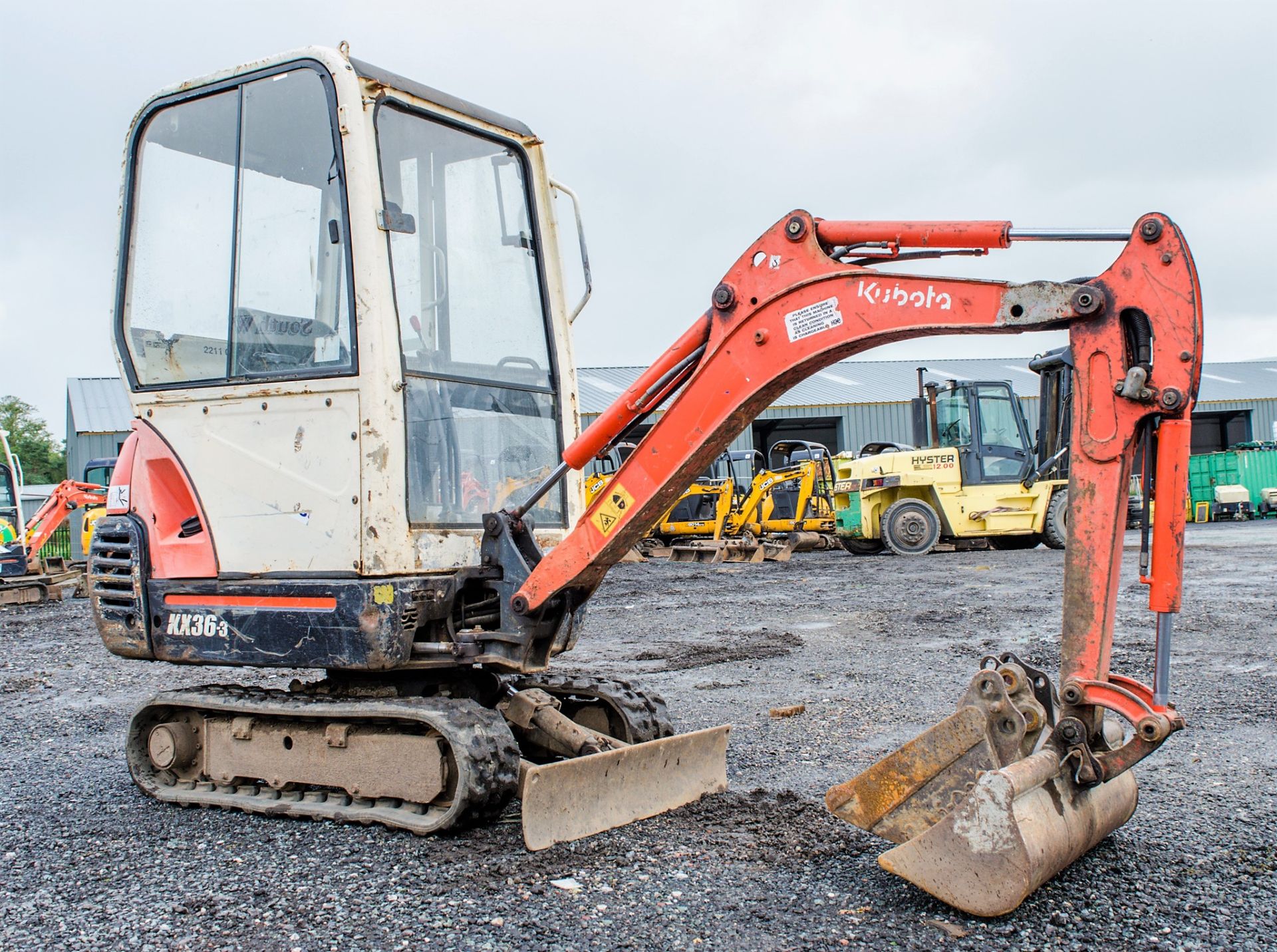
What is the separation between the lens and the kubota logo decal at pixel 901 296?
11.7ft

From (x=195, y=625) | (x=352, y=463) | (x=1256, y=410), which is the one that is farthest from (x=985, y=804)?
(x=1256, y=410)

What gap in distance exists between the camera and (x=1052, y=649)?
27.0 feet

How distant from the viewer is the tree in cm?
5806

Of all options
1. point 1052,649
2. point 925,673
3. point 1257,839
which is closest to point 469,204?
point 1257,839

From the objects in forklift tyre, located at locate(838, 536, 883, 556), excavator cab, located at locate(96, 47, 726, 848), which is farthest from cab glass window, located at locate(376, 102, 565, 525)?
forklift tyre, located at locate(838, 536, 883, 556)

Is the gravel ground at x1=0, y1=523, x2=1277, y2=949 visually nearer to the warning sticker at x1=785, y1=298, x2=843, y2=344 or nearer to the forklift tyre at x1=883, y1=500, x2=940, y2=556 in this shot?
the warning sticker at x1=785, y1=298, x2=843, y2=344

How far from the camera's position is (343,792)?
14.7 feet

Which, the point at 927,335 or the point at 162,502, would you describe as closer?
the point at 927,335

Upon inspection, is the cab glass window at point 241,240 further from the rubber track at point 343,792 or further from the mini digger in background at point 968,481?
the mini digger in background at point 968,481

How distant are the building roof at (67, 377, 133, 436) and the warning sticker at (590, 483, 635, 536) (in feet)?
90.2

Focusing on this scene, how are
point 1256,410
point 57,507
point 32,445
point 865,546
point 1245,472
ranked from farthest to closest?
point 32,445 < point 1256,410 < point 1245,472 < point 865,546 < point 57,507

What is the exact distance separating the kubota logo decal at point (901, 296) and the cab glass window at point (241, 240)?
1.90 meters

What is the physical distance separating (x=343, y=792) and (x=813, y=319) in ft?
8.59

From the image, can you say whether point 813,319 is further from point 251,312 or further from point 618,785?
point 251,312
